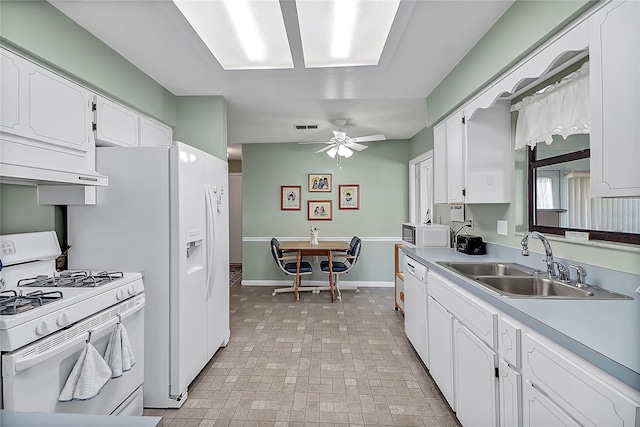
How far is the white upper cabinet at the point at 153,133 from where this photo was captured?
2691 millimetres

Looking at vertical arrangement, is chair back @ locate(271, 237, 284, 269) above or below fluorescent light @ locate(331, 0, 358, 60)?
below

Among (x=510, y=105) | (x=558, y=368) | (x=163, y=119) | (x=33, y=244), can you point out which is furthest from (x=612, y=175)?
(x=163, y=119)

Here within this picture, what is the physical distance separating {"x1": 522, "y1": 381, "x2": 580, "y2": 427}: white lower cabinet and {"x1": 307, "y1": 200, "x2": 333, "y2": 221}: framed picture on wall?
437 centimetres

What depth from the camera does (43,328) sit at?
131 cm

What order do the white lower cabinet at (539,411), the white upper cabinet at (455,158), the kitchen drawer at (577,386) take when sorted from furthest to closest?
the white upper cabinet at (455,158), the white lower cabinet at (539,411), the kitchen drawer at (577,386)

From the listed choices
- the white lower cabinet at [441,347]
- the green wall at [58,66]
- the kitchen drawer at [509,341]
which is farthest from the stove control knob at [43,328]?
the white lower cabinet at [441,347]

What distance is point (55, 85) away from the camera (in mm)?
1836

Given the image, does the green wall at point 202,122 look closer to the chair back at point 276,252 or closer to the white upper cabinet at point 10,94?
the white upper cabinet at point 10,94

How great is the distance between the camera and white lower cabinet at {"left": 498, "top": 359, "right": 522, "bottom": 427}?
1264 millimetres

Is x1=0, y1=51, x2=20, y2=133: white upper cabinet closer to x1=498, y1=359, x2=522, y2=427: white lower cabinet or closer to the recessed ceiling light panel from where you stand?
the recessed ceiling light panel

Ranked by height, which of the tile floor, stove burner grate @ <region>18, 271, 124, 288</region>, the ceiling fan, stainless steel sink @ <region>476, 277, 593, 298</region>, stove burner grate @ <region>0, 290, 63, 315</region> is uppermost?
the ceiling fan

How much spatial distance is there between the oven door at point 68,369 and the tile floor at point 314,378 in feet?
1.33

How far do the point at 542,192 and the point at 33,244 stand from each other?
3.29 metres

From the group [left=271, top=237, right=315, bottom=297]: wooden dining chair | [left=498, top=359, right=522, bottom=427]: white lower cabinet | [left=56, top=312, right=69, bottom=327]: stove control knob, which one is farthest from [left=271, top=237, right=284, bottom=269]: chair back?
[left=498, top=359, right=522, bottom=427]: white lower cabinet
